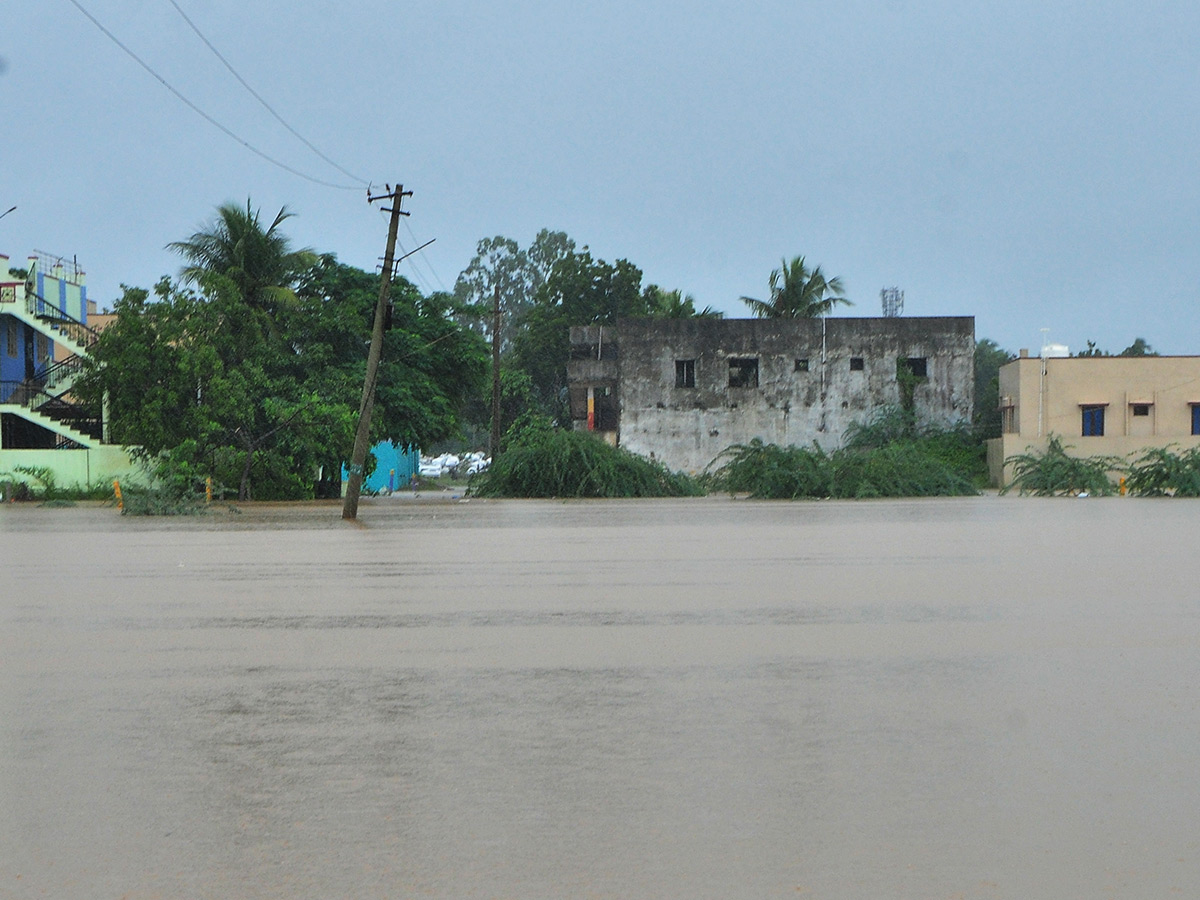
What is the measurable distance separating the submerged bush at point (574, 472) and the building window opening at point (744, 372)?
1571 centimetres

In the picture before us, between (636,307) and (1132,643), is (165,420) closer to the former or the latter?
(1132,643)

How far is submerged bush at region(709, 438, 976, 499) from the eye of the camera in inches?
1678

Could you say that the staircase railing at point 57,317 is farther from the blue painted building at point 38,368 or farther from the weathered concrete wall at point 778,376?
the weathered concrete wall at point 778,376

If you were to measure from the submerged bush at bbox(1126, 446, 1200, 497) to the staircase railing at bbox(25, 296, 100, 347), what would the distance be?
112 feet

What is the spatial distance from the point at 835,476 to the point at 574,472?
8.07m

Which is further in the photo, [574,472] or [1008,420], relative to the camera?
[1008,420]

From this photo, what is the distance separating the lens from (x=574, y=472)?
43500 mm

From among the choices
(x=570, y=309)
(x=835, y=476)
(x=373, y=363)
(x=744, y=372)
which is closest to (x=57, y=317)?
(x=373, y=363)

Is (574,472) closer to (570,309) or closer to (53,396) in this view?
(53,396)

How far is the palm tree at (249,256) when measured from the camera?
143 feet

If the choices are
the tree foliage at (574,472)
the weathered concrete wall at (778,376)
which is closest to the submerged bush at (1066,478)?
the tree foliage at (574,472)

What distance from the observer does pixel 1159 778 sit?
5.84 metres

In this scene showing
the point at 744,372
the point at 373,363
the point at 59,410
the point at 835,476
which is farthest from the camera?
the point at 744,372

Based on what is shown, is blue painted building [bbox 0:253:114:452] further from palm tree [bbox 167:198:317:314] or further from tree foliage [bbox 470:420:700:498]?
tree foliage [bbox 470:420:700:498]
